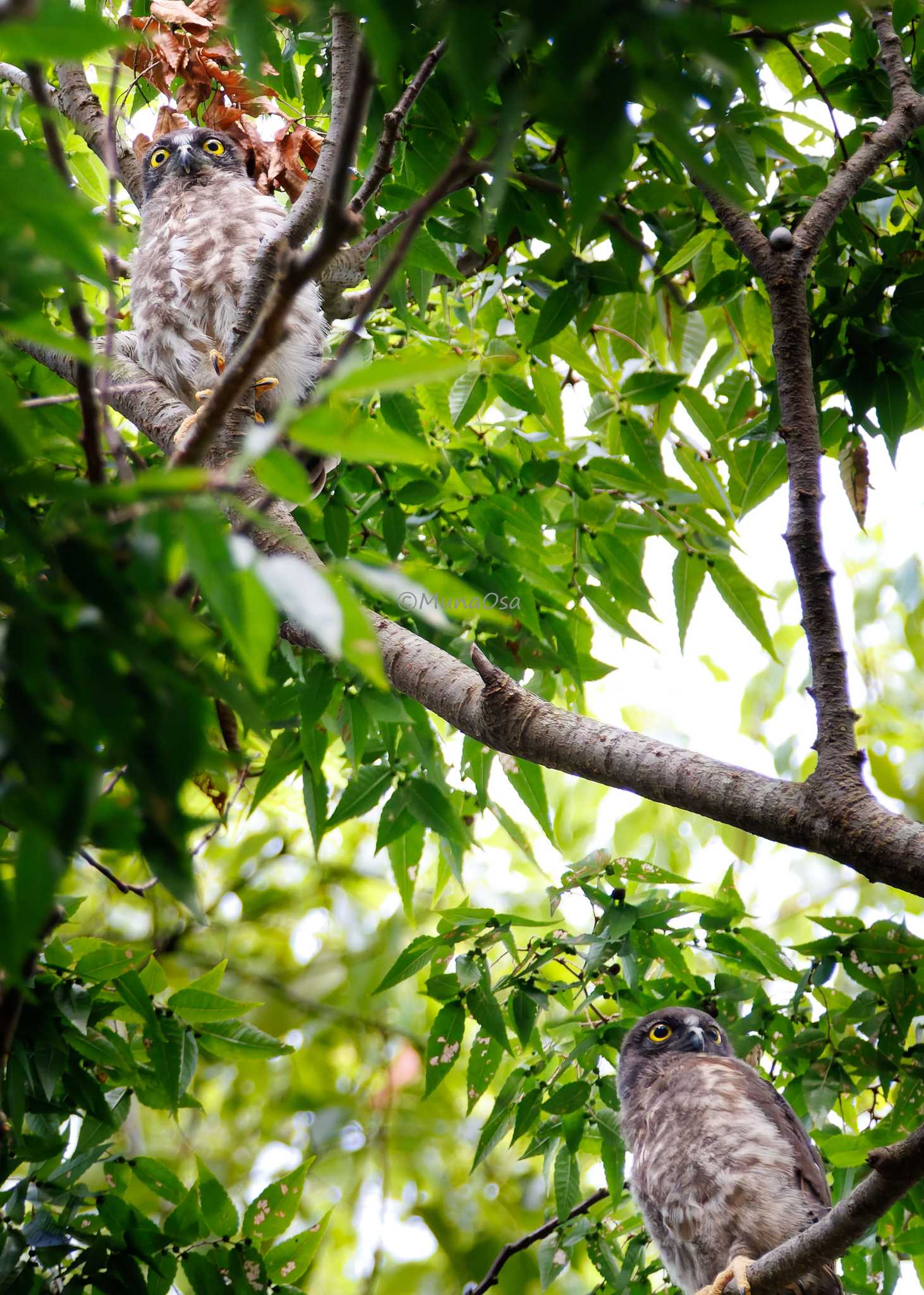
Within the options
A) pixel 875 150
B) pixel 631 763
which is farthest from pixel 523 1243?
pixel 875 150

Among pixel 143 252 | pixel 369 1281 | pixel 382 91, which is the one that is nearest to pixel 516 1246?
pixel 369 1281

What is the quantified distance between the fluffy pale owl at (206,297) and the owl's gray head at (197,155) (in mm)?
69

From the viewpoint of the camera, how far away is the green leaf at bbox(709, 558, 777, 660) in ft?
8.02

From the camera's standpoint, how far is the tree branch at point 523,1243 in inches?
87.9

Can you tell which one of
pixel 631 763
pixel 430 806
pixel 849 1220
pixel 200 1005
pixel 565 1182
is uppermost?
pixel 430 806

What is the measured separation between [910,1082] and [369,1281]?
239 centimetres

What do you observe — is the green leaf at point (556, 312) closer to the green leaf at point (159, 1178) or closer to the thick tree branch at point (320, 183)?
the thick tree branch at point (320, 183)

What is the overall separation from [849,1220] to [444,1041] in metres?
0.92

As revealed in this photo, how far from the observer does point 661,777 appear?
1386mm

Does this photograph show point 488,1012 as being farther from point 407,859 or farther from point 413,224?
point 413,224

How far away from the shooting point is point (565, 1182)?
2.34m

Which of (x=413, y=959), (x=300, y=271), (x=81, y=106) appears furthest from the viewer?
(x=81, y=106)

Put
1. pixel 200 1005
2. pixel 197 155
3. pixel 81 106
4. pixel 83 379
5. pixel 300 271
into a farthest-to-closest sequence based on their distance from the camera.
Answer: pixel 197 155
pixel 81 106
pixel 200 1005
pixel 83 379
pixel 300 271

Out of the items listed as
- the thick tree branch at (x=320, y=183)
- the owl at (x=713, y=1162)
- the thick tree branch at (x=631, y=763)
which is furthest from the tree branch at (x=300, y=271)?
the owl at (x=713, y=1162)
